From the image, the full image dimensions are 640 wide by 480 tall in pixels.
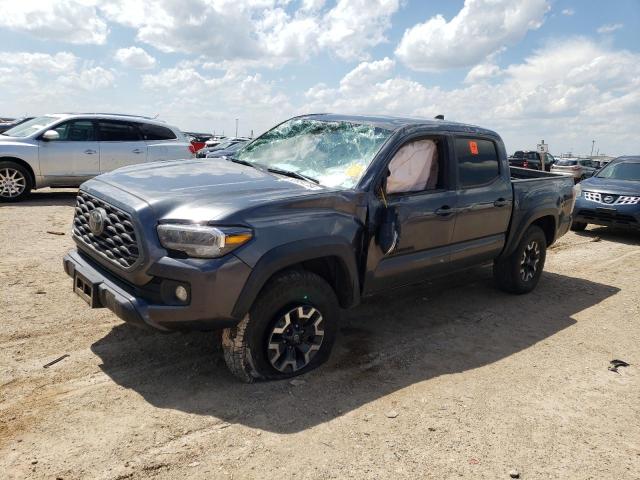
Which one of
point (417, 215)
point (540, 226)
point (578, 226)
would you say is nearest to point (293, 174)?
point (417, 215)

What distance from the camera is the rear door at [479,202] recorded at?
192 inches

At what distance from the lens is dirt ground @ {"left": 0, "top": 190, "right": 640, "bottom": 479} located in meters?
2.88

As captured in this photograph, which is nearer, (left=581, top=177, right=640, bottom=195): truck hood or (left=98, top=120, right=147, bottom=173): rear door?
(left=581, top=177, right=640, bottom=195): truck hood

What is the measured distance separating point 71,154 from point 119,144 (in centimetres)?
95

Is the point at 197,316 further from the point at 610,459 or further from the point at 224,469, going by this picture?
the point at 610,459

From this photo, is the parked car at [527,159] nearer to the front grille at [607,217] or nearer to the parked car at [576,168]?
the parked car at [576,168]

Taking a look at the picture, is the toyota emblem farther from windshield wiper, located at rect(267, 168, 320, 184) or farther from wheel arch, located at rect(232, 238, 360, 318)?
windshield wiper, located at rect(267, 168, 320, 184)

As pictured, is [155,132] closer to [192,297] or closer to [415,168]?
[415,168]

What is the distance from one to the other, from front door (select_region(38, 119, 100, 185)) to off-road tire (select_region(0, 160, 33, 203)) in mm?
298

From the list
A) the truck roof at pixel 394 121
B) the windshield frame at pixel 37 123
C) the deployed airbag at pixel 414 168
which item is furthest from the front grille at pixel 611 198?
the windshield frame at pixel 37 123

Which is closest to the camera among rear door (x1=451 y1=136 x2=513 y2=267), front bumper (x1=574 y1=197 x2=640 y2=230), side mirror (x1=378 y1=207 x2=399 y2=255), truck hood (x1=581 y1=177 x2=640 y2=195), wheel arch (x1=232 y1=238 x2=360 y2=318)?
wheel arch (x1=232 y1=238 x2=360 y2=318)

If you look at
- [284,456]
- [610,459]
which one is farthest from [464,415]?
[284,456]

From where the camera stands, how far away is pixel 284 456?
2.90 metres

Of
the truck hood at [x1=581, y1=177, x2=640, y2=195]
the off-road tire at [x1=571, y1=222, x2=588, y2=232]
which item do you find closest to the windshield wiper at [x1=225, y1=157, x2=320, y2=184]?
the truck hood at [x1=581, y1=177, x2=640, y2=195]
